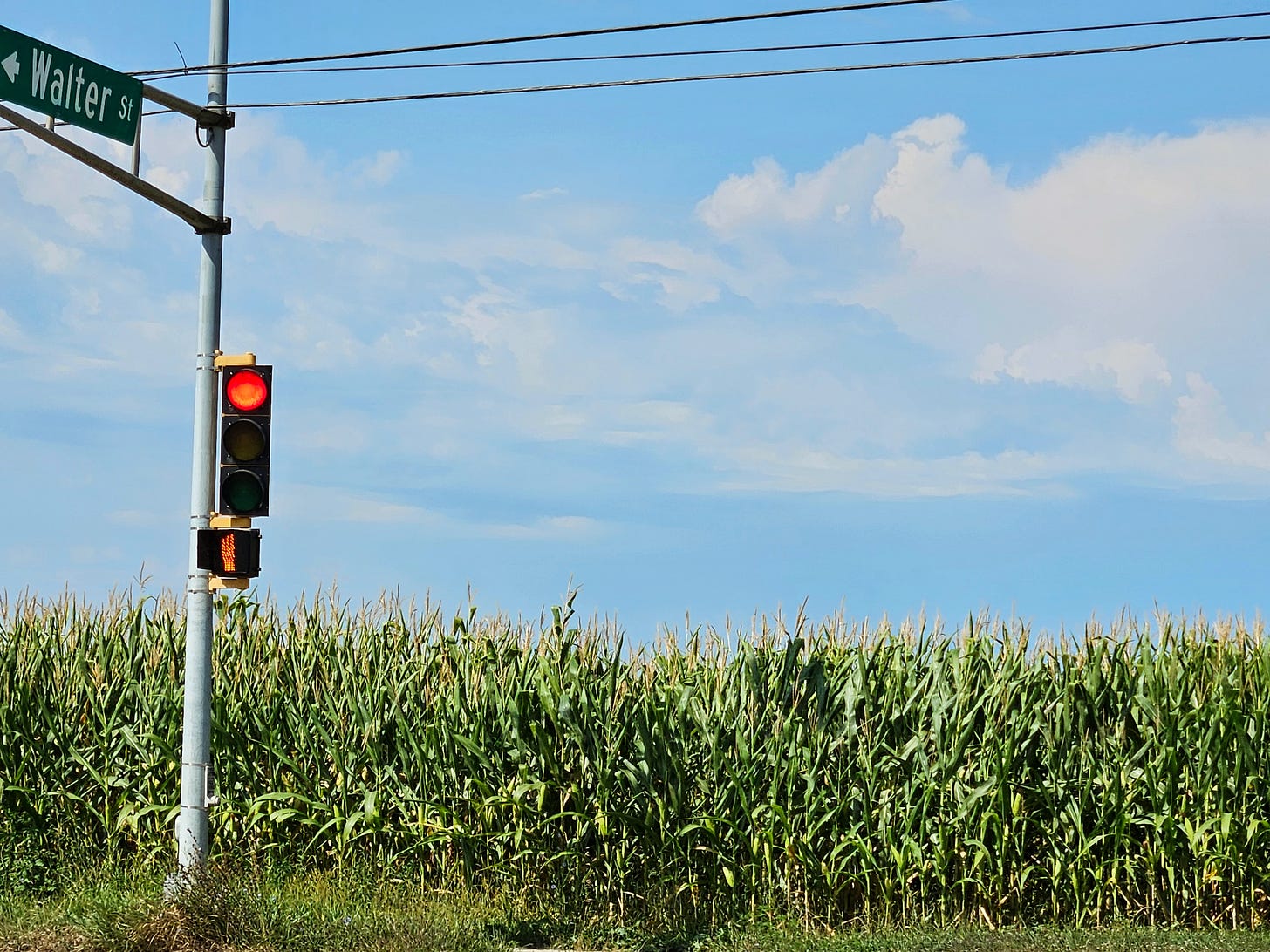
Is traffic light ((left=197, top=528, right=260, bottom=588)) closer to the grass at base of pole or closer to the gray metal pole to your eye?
the gray metal pole

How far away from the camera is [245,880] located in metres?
10.9

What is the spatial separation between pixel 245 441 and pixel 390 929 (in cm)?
396

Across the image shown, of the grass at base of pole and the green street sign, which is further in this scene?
the green street sign

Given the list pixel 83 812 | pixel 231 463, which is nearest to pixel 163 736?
pixel 83 812

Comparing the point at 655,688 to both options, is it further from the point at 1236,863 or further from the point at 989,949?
the point at 1236,863

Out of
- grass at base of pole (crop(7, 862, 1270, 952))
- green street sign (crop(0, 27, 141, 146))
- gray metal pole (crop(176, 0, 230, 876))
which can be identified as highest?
green street sign (crop(0, 27, 141, 146))

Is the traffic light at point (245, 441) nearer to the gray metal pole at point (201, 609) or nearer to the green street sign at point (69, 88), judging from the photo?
the gray metal pole at point (201, 609)

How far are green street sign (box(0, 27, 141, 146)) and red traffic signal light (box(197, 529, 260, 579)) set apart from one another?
347 cm

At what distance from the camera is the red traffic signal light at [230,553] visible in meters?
10.6

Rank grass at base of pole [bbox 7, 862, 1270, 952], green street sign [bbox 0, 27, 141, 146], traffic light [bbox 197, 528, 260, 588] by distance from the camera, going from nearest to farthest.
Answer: grass at base of pole [bbox 7, 862, 1270, 952] < green street sign [bbox 0, 27, 141, 146] < traffic light [bbox 197, 528, 260, 588]

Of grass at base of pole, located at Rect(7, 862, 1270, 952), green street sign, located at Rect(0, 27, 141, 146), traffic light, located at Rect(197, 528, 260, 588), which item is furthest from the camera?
traffic light, located at Rect(197, 528, 260, 588)

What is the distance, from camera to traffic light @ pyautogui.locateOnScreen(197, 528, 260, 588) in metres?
10.6

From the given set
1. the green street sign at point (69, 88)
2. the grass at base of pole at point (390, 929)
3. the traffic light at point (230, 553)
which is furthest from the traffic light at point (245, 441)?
the grass at base of pole at point (390, 929)

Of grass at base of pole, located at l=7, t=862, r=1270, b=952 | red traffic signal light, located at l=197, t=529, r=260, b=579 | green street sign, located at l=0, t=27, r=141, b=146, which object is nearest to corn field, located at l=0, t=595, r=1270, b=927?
grass at base of pole, located at l=7, t=862, r=1270, b=952
